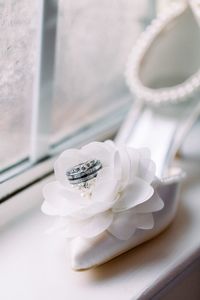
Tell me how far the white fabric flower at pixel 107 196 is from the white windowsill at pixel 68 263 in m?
0.06

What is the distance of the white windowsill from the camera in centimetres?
77

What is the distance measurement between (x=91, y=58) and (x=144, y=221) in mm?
438

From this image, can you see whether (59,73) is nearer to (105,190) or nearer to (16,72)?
(16,72)

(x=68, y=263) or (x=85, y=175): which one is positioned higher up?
(x=85, y=175)

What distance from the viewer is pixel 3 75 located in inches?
33.8

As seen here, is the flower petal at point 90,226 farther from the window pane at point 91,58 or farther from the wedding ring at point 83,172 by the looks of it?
the window pane at point 91,58

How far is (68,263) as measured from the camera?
83cm

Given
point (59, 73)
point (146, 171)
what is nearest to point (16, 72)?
point (59, 73)

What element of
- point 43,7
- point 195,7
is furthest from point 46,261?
point 195,7

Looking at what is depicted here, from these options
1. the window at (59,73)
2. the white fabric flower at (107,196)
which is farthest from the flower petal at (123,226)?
the window at (59,73)

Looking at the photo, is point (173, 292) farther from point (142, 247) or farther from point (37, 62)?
point (37, 62)

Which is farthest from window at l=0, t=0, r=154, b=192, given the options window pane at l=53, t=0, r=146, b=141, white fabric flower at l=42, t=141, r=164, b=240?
white fabric flower at l=42, t=141, r=164, b=240

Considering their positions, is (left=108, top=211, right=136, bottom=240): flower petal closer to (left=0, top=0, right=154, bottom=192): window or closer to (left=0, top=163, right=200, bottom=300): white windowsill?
(left=0, top=163, right=200, bottom=300): white windowsill

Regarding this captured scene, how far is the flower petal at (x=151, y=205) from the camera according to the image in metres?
0.81
